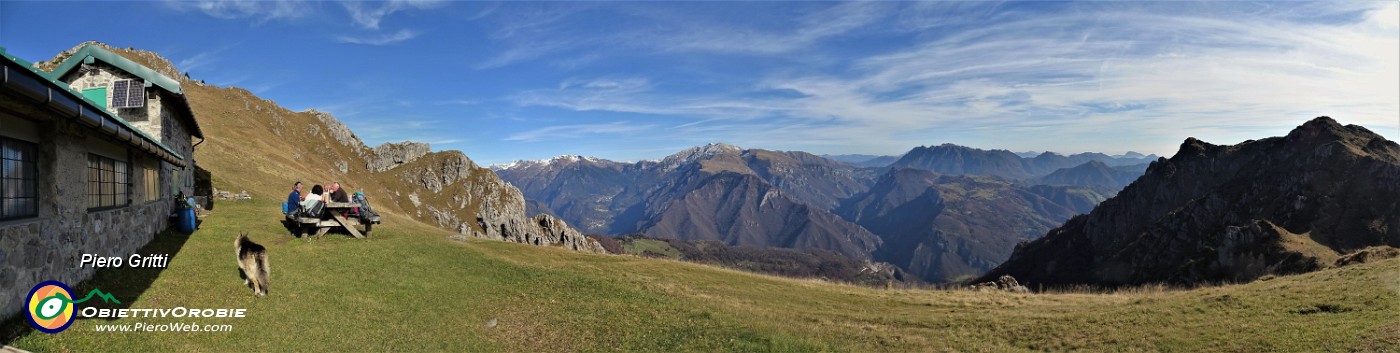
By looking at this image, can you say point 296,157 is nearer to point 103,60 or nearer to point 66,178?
point 103,60

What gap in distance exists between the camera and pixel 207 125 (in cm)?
9406

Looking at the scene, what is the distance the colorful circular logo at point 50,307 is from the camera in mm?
12219

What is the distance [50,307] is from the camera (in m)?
12.8

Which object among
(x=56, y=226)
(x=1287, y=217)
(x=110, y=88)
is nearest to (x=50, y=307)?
(x=56, y=226)

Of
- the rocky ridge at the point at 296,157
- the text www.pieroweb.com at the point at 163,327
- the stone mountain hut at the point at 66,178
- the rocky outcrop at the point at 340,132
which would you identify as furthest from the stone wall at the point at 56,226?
the rocky outcrop at the point at 340,132

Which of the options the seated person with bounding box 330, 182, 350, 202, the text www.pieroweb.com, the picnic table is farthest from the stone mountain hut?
→ the seated person with bounding box 330, 182, 350, 202

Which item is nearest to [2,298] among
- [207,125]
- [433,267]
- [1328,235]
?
[433,267]

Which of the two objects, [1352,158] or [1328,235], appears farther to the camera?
[1352,158]

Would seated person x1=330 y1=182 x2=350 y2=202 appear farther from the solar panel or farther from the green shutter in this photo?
the green shutter

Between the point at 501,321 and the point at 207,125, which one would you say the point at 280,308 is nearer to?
the point at 501,321

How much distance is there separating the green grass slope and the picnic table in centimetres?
91

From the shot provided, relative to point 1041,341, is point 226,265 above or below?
above

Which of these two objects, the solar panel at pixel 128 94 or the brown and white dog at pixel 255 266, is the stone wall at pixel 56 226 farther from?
the solar panel at pixel 128 94

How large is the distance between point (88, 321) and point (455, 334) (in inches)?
336
